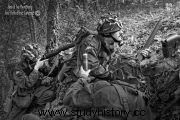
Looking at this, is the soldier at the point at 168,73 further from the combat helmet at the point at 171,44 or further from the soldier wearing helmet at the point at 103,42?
the soldier wearing helmet at the point at 103,42

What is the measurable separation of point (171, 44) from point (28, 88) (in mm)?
3686

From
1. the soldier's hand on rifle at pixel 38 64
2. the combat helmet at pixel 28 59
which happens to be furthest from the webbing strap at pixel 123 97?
the combat helmet at pixel 28 59

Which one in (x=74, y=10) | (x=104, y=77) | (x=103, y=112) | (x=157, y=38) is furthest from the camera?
(x=74, y=10)

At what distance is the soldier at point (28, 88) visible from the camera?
6.17m

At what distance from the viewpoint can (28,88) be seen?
20.5 ft

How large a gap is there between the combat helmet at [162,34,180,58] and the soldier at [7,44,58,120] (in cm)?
334

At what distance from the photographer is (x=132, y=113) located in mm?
3461

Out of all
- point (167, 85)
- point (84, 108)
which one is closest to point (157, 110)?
point (167, 85)

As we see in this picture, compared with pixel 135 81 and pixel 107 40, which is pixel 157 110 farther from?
pixel 107 40

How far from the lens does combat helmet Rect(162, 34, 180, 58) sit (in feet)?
12.9

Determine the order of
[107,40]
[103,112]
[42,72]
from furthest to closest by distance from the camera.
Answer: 1. [42,72]
2. [107,40]
3. [103,112]

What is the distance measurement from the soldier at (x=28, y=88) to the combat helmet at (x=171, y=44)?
334cm

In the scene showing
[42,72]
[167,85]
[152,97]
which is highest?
[167,85]

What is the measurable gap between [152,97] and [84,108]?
99 cm
